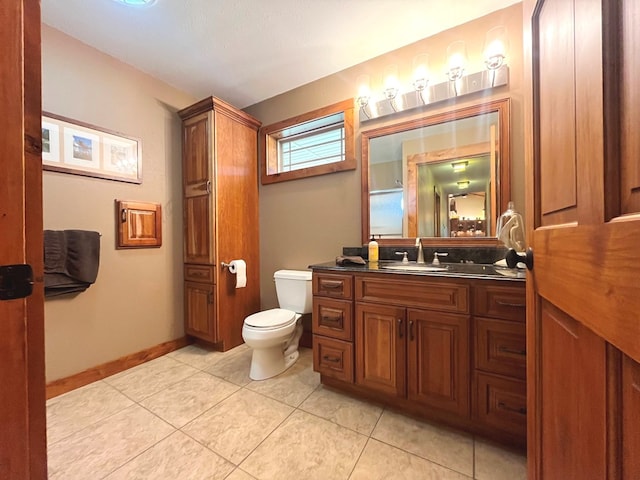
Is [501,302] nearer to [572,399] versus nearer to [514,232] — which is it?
[514,232]

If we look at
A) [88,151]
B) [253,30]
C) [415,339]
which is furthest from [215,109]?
[415,339]

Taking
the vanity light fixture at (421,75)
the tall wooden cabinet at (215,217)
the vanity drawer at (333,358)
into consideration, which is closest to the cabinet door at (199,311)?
the tall wooden cabinet at (215,217)

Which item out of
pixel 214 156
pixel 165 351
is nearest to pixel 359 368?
pixel 165 351

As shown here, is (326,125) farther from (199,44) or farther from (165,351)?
(165,351)

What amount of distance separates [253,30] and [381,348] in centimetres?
225

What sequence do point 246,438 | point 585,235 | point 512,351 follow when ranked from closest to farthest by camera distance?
point 585,235
point 512,351
point 246,438

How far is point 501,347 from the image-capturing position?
1175 mm

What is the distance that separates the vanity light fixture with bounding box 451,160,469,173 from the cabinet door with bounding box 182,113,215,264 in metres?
1.93

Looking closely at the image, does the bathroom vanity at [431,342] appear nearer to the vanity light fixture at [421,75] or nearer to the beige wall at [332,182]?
the beige wall at [332,182]

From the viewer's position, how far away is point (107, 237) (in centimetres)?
194

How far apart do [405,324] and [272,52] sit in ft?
7.09

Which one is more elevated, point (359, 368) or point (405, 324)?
point (405, 324)

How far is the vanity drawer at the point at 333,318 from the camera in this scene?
62.0 inches

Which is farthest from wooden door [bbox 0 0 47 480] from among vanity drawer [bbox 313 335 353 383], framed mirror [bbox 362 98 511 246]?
framed mirror [bbox 362 98 511 246]
